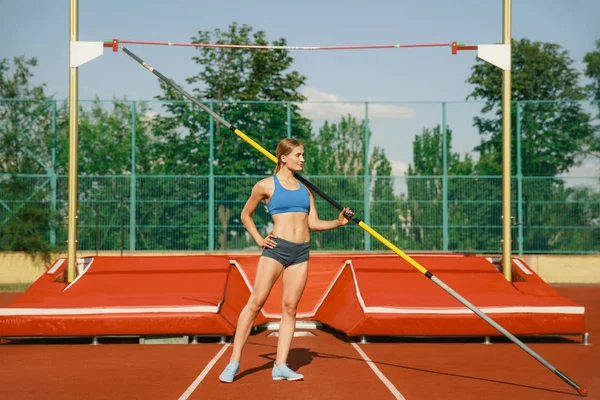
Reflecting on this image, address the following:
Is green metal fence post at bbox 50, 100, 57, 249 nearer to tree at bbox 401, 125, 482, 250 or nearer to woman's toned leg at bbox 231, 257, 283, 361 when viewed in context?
tree at bbox 401, 125, 482, 250

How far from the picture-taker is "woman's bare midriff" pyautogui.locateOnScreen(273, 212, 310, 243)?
6.72 metres

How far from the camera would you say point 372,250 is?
19.4 meters

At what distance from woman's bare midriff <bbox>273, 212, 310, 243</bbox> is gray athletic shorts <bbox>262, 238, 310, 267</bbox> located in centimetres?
4

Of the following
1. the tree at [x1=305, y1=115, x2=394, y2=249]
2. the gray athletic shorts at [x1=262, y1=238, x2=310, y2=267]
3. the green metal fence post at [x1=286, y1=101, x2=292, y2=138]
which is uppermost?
the green metal fence post at [x1=286, y1=101, x2=292, y2=138]

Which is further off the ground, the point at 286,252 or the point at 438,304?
the point at 286,252

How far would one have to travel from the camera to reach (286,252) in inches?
263

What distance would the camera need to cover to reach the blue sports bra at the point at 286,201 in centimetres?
677

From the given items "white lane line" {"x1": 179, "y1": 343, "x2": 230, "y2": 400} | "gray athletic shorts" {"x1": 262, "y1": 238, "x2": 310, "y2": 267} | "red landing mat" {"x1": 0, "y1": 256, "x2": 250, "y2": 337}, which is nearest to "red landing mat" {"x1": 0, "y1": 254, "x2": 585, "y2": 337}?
"red landing mat" {"x1": 0, "y1": 256, "x2": 250, "y2": 337}

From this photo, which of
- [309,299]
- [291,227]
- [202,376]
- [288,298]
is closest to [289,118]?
[309,299]

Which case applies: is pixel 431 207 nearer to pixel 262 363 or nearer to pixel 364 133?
pixel 364 133

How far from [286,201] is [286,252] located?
16.7 inches

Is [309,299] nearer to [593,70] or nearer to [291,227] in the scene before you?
[291,227]

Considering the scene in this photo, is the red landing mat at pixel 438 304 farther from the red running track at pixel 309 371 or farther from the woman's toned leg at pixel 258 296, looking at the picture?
the woman's toned leg at pixel 258 296

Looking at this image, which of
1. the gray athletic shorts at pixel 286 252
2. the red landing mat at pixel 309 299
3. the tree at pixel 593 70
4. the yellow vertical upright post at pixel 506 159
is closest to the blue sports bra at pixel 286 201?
the gray athletic shorts at pixel 286 252
